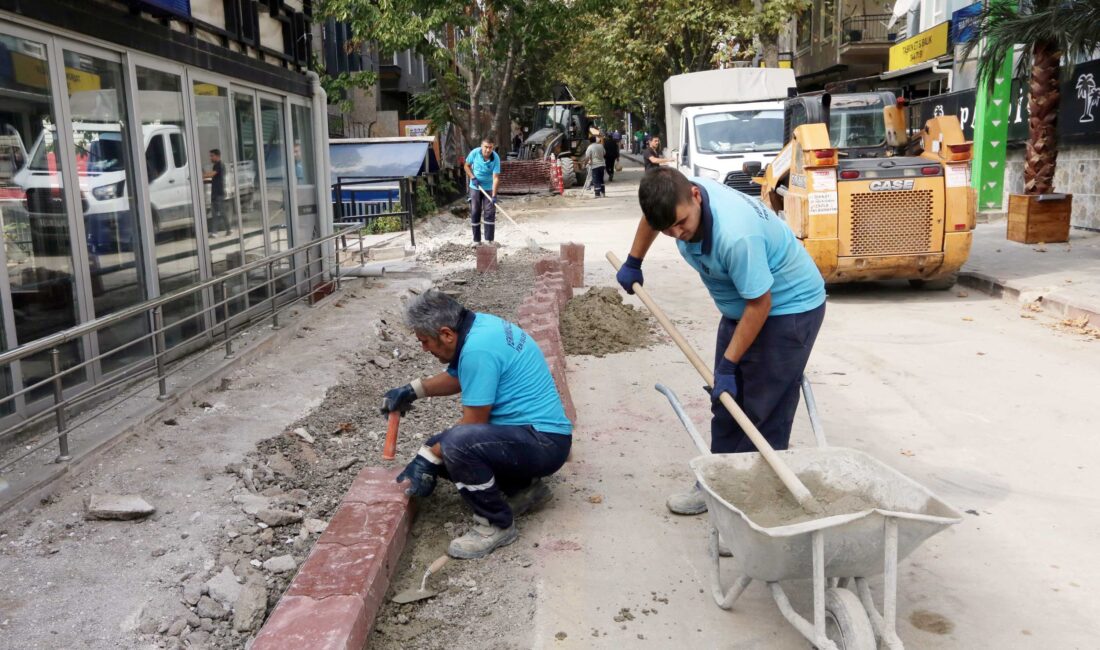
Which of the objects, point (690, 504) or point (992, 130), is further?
point (992, 130)

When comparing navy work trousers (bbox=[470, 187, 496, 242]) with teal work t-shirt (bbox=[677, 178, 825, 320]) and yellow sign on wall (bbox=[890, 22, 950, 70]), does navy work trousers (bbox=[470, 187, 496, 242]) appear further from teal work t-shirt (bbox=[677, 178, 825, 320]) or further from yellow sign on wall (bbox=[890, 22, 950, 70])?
yellow sign on wall (bbox=[890, 22, 950, 70])

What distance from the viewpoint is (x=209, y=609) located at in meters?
3.75

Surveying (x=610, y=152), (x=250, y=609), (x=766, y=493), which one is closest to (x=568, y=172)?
(x=610, y=152)

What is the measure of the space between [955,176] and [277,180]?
A: 754 centimetres

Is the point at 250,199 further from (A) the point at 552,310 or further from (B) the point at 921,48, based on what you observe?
(B) the point at 921,48

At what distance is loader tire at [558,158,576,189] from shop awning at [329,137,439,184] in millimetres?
11464

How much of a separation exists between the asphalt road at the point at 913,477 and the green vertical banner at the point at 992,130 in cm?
817

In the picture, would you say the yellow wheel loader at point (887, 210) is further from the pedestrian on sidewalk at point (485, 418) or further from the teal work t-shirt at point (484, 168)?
the teal work t-shirt at point (484, 168)

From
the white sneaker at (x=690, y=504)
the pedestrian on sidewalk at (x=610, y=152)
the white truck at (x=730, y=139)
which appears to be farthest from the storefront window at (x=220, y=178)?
the pedestrian on sidewalk at (x=610, y=152)

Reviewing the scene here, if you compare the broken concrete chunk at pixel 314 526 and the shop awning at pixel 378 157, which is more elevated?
the shop awning at pixel 378 157

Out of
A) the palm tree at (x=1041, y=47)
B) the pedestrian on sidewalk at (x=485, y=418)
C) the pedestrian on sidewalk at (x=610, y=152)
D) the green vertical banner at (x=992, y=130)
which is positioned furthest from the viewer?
the pedestrian on sidewalk at (x=610, y=152)

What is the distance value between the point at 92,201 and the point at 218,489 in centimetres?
275

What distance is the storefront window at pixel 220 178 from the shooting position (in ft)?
27.4

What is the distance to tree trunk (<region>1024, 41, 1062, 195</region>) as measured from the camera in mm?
14234
